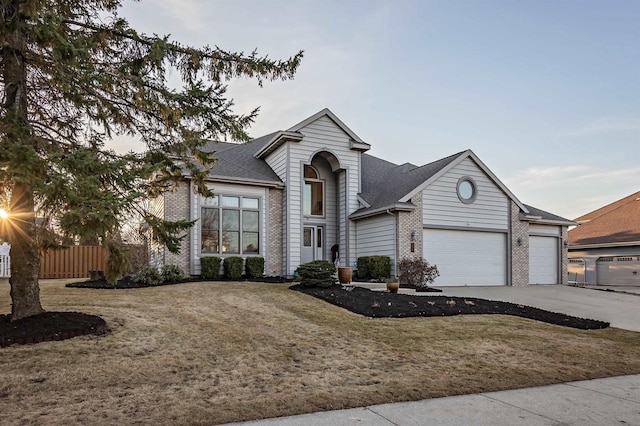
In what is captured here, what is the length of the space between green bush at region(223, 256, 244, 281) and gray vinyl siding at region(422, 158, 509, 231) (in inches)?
279

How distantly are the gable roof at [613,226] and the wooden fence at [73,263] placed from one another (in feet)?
82.8

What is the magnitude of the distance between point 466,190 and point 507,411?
14.0 meters

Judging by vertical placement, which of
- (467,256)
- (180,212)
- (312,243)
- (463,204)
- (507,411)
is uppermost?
(463,204)

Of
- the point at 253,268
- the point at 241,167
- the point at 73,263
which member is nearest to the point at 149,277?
the point at 253,268

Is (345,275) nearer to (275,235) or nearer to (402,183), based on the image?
(275,235)

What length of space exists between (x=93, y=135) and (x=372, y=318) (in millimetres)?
6778

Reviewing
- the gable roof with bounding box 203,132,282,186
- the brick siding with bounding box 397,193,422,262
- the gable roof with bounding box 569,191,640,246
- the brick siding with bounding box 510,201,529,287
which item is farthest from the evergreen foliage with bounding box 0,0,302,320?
the gable roof with bounding box 569,191,640,246

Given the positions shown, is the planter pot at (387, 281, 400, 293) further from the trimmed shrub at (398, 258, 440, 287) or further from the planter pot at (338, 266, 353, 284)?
the trimmed shrub at (398, 258, 440, 287)

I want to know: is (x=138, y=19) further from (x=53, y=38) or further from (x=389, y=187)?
(x=389, y=187)

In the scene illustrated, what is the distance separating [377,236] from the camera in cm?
1753

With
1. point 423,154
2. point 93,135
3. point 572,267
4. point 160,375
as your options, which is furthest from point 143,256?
point 572,267

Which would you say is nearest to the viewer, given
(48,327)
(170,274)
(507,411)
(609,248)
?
(507,411)

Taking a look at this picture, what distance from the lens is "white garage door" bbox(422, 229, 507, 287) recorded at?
17281mm

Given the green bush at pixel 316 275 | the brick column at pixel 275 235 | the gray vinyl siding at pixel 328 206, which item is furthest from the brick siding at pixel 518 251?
the brick column at pixel 275 235
